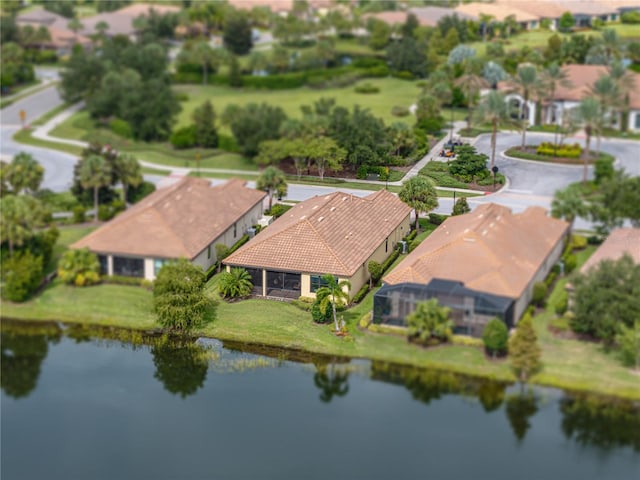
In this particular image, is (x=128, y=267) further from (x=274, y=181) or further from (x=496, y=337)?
(x=496, y=337)

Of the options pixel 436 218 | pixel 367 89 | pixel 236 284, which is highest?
pixel 367 89

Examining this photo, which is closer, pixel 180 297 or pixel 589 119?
pixel 180 297

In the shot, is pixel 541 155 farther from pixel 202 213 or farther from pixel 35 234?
pixel 35 234

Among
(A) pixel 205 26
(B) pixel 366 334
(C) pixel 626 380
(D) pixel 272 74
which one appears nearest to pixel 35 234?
(B) pixel 366 334

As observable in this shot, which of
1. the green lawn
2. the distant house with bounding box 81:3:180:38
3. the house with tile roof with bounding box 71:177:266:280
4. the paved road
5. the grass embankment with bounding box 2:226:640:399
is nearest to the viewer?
the grass embankment with bounding box 2:226:640:399

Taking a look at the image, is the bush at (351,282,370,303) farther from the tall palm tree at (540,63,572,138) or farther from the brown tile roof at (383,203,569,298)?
the tall palm tree at (540,63,572,138)

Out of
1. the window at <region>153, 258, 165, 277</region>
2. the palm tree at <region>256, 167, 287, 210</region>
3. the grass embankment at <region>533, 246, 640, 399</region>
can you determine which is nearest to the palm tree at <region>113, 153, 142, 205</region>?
the palm tree at <region>256, 167, 287, 210</region>

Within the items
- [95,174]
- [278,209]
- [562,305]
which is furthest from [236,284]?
[562,305]

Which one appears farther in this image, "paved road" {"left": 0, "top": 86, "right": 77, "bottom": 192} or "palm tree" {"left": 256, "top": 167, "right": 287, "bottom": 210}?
"paved road" {"left": 0, "top": 86, "right": 77, "bottom": 192}
